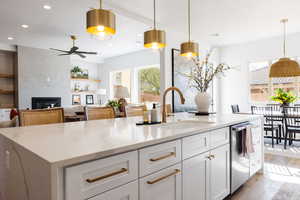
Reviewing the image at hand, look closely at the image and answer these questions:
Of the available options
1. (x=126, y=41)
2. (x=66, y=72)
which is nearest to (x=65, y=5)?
(x=126, y=41)

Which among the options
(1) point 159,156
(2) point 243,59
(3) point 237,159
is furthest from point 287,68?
(1) point 159,156

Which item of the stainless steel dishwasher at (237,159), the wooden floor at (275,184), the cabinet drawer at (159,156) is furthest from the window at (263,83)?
the cabinet drawer at (159,156)

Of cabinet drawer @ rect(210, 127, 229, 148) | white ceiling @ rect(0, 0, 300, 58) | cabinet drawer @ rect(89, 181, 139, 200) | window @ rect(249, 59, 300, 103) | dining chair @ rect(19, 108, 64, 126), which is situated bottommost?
cabinet drawer @ rect(89, 181, 139, 200)

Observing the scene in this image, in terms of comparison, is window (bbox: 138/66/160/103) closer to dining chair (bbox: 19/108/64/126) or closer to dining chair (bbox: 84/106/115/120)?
dining chair (bbox: 84/106/115/120)

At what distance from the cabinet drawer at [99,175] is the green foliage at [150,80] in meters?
6.23

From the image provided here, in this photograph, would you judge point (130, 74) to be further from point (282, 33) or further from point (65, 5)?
point (282, 33)

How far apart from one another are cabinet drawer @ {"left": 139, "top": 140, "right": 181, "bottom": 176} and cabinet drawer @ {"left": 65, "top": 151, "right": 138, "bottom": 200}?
0.22 feet

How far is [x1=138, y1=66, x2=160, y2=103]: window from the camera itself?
7363 millimetres

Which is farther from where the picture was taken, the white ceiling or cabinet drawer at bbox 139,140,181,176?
the white ceiling

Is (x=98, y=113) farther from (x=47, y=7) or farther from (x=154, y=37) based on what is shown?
(x=47, y=7)

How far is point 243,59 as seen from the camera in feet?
20.1

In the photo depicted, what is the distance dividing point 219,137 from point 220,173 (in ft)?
1.16

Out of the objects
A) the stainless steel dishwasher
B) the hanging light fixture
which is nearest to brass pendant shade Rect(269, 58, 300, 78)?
the stainless steel dishwasher

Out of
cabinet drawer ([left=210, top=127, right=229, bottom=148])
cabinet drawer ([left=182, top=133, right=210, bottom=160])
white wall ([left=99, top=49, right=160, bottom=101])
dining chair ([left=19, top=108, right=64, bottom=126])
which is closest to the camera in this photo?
cabinet drawer ([left=182, top=133, right=210, bottom=160])
